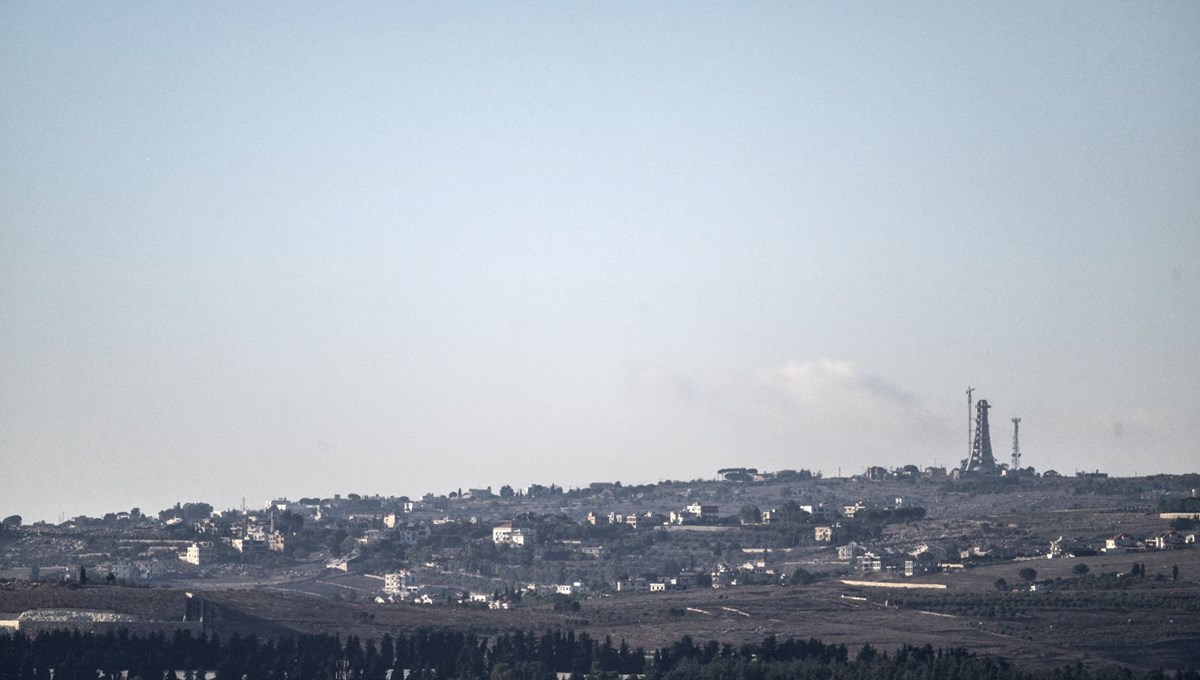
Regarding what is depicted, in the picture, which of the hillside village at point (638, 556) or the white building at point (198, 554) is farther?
the white building at point (198, 554)

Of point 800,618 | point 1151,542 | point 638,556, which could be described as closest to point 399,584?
point 638,556

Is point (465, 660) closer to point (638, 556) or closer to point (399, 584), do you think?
point (399, 584)

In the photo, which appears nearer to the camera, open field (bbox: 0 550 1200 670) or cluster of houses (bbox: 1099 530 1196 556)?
open field (bbox: 0 550 1200 670)

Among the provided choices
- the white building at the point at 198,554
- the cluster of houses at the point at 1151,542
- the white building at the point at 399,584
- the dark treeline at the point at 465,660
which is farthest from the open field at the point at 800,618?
the white building at the point at 198,554

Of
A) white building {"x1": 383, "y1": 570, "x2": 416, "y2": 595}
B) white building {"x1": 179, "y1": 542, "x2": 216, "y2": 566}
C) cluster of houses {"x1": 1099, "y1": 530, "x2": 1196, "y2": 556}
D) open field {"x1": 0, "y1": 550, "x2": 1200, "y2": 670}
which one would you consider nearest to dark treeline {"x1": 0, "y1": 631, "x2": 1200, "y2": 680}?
open field {"x1": 0, "y1": 550, "x2": 1200, "y2": 670}

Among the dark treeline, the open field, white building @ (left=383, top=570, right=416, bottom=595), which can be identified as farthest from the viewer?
white building @ (left=383, top=570, right=416, bottom=595)

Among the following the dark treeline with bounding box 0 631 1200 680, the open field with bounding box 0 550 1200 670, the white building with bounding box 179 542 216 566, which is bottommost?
the dark treeline with bounding box 0 631 1200 680

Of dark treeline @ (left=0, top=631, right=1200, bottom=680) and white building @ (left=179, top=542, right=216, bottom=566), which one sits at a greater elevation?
white building @ (left=179, top=542, right=216, bottom=566)

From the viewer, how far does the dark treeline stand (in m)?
90.4

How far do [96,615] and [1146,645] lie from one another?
189 ft

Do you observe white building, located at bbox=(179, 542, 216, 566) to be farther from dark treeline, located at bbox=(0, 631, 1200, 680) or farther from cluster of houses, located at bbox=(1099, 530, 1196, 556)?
dark treeline, located at bbox=(0, 631, 1200, 680)

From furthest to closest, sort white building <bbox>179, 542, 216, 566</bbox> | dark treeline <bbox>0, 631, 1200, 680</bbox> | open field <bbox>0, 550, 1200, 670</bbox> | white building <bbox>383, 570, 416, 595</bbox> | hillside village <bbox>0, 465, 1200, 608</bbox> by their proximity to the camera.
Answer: white building <bbox>179, 542, 216, 566</bbox>
white building <bbox>383, 570, 416, 595</bbox>
hillside village <bbox>0, 465, 1200, 608</bbox>
open field <bbox>0, 550, 1200, 670</bbox>
dark treeline <bbox>0, 631, 1200, 680</bbox>

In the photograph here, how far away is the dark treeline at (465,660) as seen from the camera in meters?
90.4

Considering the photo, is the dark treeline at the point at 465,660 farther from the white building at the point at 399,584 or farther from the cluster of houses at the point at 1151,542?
the white building at the point at 399,584
